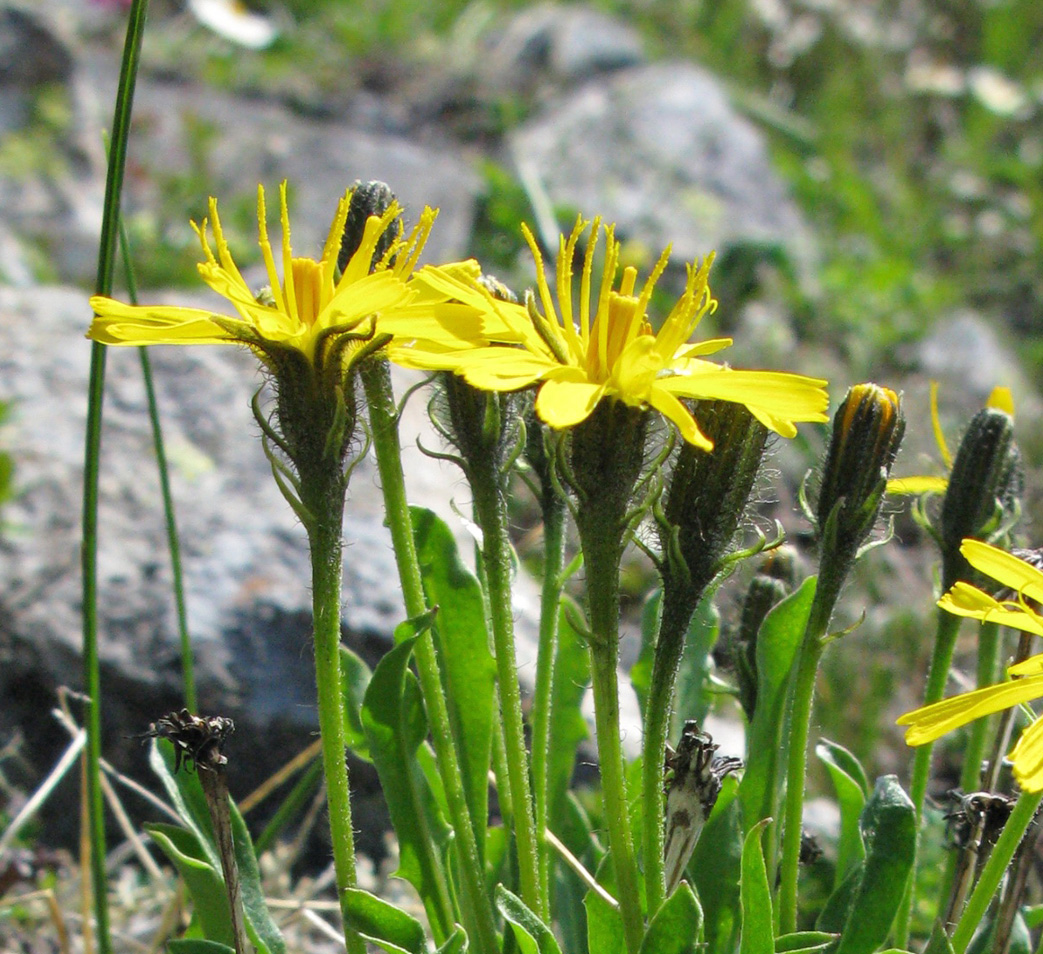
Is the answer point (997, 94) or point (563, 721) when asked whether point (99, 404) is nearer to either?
point (563, 721)

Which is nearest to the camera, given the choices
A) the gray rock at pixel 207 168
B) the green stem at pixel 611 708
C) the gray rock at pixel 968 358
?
the green stem at pixel 611 708

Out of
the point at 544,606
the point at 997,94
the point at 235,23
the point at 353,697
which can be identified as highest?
the point at 235,23

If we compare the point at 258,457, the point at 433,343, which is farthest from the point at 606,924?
the point at 258,457

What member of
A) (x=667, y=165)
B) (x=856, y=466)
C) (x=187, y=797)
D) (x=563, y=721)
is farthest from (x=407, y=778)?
(x=667, y=165)

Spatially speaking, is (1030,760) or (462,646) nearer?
(1030,760)

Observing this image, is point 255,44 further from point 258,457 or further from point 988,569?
point 988,569

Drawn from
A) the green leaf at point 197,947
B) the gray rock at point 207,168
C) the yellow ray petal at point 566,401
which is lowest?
the green leaf at point 197,947

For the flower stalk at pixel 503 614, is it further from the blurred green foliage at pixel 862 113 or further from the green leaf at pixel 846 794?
the blurred green foliage at pixel 862 113

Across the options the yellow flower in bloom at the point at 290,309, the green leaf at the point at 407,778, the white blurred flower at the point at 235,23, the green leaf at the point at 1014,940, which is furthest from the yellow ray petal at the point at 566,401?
the white blurred flower at the point at 235,23
